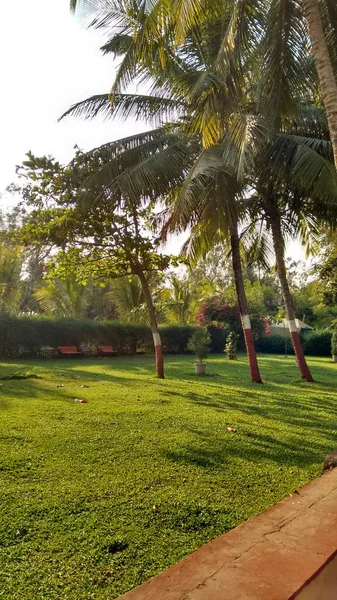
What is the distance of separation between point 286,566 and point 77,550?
1.15 metres

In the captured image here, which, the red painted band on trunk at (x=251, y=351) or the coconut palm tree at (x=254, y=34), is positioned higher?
the coconut palm tree at (x=254, y=34)

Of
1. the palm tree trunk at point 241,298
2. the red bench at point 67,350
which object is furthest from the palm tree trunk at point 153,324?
the red bench at point 67,350

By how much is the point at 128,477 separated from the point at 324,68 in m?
5.25

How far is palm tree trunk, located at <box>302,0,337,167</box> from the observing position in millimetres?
5520

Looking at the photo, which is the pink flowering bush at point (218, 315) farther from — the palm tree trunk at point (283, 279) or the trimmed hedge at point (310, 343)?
the palm tree trunk at point (283, 279)

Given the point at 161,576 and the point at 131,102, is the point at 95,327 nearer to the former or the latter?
the point at 131,102

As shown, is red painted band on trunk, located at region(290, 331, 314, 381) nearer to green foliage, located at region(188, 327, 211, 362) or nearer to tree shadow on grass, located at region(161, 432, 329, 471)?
green foliage, located at region(188, 327, 211, 362)

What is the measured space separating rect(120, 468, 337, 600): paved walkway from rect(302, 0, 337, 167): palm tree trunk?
432 centimetres

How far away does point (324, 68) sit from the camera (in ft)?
18.5

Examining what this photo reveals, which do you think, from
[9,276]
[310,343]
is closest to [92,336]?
[9,276]

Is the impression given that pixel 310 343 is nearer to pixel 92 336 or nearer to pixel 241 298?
pixel 92 336


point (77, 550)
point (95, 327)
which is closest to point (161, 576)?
A: point (77, 550)

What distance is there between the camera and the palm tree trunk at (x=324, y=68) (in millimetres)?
5520

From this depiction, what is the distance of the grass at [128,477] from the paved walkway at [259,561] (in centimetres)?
20
